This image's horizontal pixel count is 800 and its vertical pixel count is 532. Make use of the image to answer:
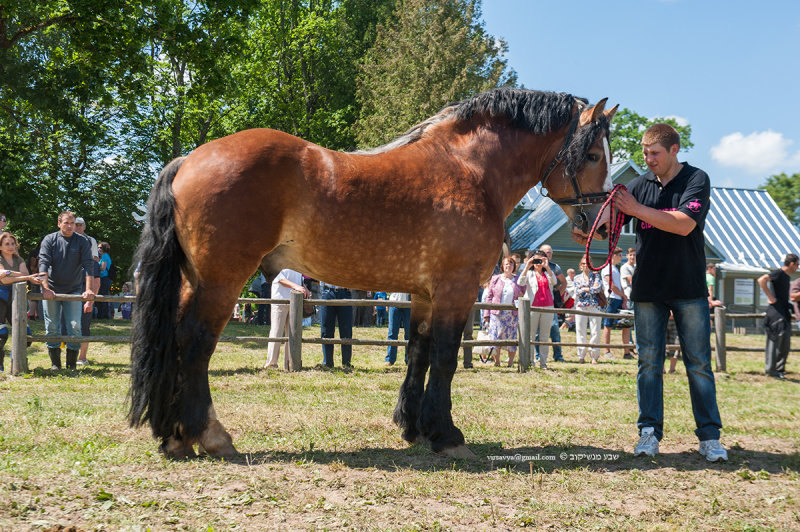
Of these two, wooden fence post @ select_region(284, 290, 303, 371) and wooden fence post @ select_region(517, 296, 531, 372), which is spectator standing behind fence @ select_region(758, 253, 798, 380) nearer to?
wooden fence post @ select_region(517, 296, 531, 372)

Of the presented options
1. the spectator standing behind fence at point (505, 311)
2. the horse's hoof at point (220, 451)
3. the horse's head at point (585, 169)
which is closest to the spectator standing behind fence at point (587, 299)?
the spectator standing behind fence at point (505, 311)

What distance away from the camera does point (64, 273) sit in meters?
9.31

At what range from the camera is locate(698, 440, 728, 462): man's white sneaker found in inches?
A: 181

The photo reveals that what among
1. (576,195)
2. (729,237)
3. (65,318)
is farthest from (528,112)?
(729,237)

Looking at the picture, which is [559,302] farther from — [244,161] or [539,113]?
[244,161]

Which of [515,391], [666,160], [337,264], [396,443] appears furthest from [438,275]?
[515,391]

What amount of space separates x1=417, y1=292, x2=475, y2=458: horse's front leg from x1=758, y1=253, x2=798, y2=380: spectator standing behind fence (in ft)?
31.2

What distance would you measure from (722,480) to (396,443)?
89.3 inches

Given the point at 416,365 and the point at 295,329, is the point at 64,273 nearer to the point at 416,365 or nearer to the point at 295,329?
the point at 295,329

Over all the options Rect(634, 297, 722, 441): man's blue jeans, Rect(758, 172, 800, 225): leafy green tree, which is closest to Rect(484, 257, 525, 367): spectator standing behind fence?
Rect(634, 297, 722, 441): man's blue jeans

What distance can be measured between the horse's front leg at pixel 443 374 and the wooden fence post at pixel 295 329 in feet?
17.4

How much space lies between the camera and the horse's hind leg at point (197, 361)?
4066mm

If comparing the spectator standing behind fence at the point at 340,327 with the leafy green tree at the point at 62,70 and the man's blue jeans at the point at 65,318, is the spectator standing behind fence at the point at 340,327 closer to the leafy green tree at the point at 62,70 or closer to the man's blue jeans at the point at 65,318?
the man's blue jeans at the point at 65,318

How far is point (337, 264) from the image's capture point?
4414 millimetres
